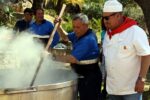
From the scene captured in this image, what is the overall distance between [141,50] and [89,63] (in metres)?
1.03

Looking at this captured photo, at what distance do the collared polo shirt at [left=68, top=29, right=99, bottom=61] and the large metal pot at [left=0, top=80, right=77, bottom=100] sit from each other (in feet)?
1.06

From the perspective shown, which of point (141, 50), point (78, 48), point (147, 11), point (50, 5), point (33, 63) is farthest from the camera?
point (50, 5)

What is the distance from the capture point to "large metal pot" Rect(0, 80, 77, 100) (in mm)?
4250

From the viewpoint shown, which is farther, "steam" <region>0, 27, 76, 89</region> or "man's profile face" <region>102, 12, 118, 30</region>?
"steam" <region>0, 27, 76, 89</region>

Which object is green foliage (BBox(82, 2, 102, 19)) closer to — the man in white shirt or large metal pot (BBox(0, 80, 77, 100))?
large metal pot (BBox(0, 80, 77, 100))

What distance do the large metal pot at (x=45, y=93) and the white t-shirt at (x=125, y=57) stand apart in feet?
1.86

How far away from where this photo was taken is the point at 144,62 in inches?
169

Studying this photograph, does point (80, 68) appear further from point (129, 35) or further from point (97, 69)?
point (129, 35)

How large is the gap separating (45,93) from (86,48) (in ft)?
2.69

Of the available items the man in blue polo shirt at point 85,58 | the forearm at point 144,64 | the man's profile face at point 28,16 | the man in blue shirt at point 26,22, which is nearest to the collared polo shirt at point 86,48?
the man in blue polo shirt at point 85,58

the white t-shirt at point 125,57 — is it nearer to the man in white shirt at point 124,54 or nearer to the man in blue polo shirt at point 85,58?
the man in white shirt at point 124,54

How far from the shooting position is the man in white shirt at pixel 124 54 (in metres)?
4.29

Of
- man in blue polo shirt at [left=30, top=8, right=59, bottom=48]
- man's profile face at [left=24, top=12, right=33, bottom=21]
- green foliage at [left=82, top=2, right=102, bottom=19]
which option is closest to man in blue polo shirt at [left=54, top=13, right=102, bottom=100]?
man in blue polo shirt at [left=30, top=8, right=59, bottom=48]

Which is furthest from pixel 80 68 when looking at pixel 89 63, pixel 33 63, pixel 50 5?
pixel 50 5
